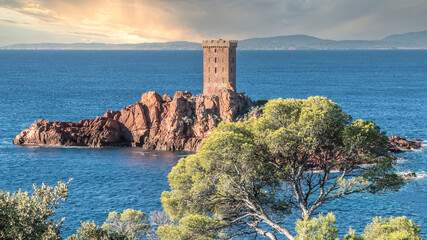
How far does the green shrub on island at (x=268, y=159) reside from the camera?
1059 inches

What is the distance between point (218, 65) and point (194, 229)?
7117 centimetres

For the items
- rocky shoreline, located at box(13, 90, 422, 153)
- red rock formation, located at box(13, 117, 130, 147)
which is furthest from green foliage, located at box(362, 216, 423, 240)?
red rock formation, located at box(13, 117, 130, 147)

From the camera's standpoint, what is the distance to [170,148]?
3191 inches

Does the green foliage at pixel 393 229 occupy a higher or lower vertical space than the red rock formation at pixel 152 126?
higher

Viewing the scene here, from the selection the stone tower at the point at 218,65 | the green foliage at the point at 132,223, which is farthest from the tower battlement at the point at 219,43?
the green foliage at the point at 132,223

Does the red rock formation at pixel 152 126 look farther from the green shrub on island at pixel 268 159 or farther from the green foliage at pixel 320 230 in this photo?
the green foliage at pixel 320 230

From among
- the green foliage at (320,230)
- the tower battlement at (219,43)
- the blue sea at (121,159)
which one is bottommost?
the blue sea at (121,159)

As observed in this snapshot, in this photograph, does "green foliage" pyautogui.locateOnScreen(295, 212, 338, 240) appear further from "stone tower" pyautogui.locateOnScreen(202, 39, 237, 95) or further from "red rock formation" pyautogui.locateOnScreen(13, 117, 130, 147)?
"stone tower" pyautogui.locateOnScreen(202, 39, 237, 95)

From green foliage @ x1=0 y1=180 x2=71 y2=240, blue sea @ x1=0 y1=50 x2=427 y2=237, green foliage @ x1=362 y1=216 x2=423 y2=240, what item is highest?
green foliage @ x1=0 y1=180 x2=71 y2=240

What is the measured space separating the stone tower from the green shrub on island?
6598 cm

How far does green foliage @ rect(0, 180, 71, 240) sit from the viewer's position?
2017 cm

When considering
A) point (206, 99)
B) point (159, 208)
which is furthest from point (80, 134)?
point (159, 208)

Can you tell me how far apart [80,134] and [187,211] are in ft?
196

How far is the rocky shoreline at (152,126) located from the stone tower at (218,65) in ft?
28.4
